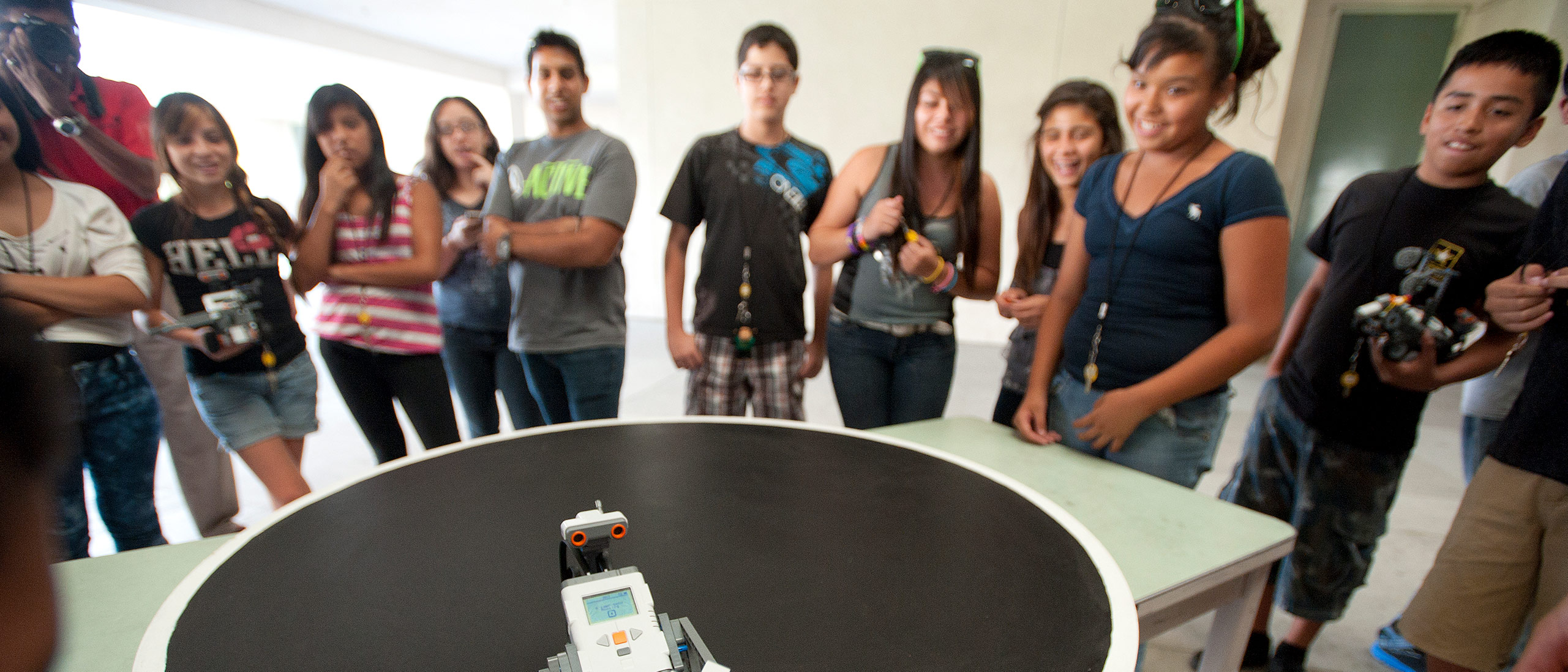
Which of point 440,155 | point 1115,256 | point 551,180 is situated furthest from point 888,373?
point 440,155

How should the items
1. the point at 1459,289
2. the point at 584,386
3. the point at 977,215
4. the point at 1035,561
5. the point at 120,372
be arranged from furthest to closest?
the point at 584,386, the point at 977,215, the point at 120,372, the point at 1459,289, the point at 1035,561

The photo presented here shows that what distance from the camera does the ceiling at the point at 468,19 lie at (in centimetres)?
594

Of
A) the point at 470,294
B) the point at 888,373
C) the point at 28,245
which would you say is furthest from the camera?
the point at 470,294

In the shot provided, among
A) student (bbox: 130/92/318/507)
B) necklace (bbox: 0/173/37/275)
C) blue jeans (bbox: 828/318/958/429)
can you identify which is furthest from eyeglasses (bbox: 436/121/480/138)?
blue jeans (bbox: 828/318/958/429)

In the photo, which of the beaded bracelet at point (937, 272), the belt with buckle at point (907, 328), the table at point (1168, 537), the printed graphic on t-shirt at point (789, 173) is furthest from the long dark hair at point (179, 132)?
the table at point (1168, 537)

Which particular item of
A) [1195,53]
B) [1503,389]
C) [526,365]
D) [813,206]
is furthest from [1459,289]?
[526,365]

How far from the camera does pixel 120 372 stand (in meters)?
1.38

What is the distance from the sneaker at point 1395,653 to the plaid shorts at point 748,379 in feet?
5.26

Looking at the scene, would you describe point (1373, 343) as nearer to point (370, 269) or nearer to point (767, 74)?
point (767, 74)

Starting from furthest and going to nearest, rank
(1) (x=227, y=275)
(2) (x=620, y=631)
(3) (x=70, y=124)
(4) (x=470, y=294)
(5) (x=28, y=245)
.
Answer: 1. (4) (x=470, y=294)
2. (1) (x=227, y=275)
3. (3) (x=70, y=124)
4. (5) (x=28, y=245)
5. (2) (x=620, y=631)

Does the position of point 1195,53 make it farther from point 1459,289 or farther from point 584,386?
point 584,386

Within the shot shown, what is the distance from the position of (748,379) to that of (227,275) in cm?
125

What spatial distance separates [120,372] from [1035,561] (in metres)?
1.86

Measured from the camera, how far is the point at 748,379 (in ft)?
5.97
